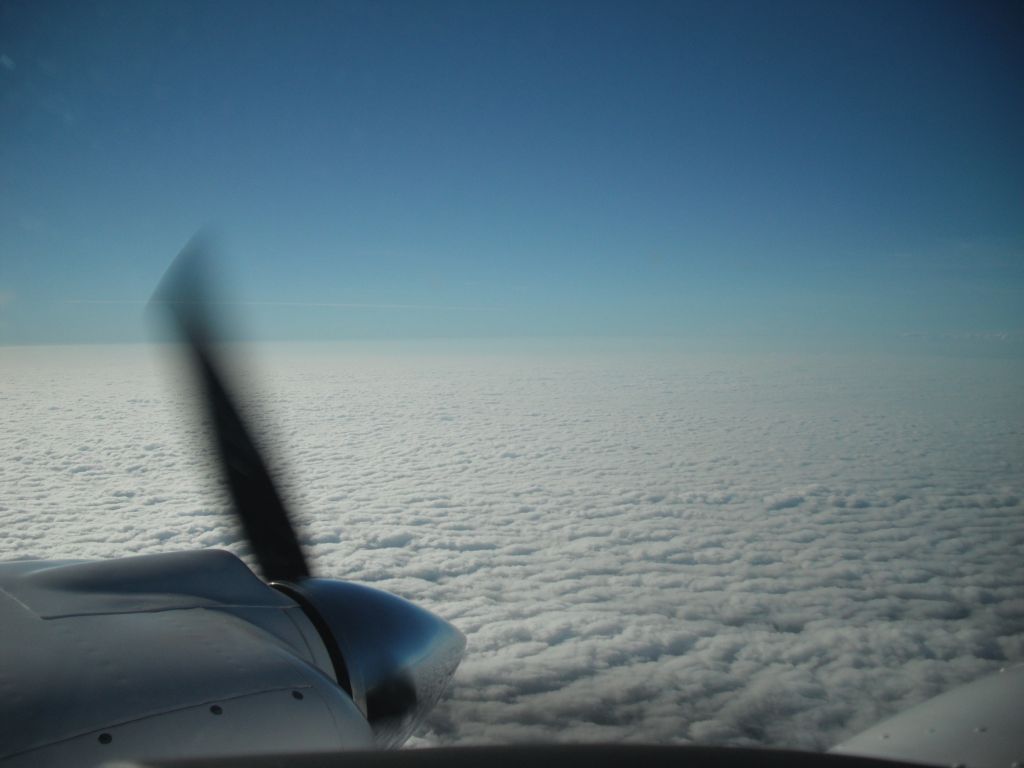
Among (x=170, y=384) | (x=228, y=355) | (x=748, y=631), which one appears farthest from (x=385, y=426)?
(x=170, y=384)

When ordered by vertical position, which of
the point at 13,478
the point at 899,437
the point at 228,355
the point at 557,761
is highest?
the point at 228,355

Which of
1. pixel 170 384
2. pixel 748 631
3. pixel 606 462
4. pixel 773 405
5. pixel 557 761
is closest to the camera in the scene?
pixel 557 761

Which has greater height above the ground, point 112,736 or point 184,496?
point 112,736

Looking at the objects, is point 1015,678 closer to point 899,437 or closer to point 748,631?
point 748,631

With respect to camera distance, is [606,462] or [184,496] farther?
[606,462]

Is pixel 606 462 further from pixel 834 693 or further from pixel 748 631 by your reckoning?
pixel 834 693

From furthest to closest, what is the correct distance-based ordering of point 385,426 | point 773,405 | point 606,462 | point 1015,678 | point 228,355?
point 773,405
point 385,426
point 606,462
point 228,355
point 1015,678

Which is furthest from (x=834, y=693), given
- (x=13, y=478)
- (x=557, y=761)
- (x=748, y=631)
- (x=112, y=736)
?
(x=13, y=478)
